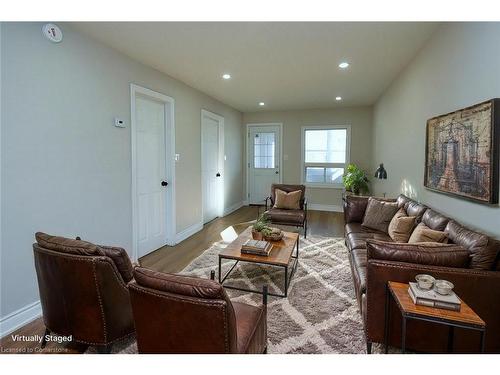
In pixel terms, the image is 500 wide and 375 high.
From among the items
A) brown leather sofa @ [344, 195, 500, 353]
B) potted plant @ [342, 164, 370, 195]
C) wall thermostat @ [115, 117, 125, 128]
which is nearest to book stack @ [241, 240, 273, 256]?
brown leather sofa @ [344, 195, 500, 353]

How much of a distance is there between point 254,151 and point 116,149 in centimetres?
453

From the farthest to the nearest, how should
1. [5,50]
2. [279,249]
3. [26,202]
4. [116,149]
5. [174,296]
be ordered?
[116,149]
[279,249]
[26,202]
[5,50]
[174,296]

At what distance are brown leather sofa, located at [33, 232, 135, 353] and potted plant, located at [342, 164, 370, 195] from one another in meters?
5.19

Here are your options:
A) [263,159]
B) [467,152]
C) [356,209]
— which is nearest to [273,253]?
[356,209]

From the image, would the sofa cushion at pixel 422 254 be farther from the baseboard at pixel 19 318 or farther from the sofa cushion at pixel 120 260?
the baseboard at pixel 19 318

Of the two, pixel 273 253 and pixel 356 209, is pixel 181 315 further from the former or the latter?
pixel 356 209

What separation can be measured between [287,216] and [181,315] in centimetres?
327

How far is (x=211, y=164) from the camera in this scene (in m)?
5.61

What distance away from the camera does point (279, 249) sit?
2.83m

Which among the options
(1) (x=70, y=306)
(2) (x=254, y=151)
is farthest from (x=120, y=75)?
(2) (x=254, y=151)

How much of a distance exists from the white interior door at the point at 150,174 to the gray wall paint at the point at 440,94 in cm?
336
